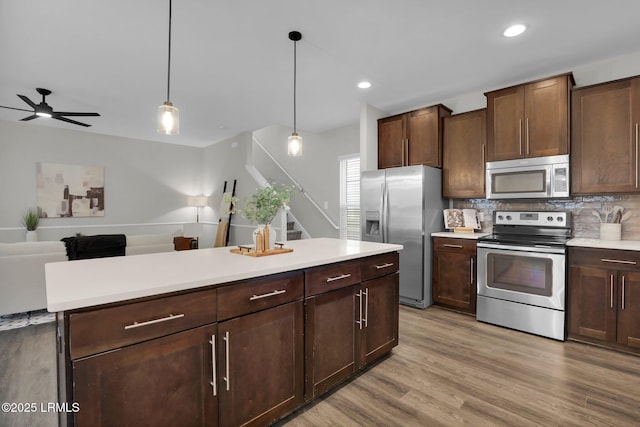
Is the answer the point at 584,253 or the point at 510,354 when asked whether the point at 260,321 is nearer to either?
the point at 510,354

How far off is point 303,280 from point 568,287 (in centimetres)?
263

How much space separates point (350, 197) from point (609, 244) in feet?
11.1

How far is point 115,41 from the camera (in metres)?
2.78

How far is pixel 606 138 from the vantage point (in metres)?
2.90

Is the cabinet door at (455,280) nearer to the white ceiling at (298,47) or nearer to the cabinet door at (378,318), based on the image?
the cabinet door at (378,318)

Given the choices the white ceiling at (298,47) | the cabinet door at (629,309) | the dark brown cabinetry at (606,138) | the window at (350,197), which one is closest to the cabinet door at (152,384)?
the white ceiling at (298,47)

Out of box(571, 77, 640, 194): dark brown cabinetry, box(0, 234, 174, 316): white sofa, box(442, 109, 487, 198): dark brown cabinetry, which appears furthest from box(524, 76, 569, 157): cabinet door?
box(0, 234, 174, 316): white sofa

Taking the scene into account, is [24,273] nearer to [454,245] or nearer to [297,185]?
[297,185]

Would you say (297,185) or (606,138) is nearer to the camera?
(606,138)

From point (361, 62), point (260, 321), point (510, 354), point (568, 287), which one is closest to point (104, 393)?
point (260, 321)

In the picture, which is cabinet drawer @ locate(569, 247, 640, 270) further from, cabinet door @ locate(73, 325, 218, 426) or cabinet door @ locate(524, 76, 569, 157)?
cabinet door @ locate(73, 325, 218, 426)

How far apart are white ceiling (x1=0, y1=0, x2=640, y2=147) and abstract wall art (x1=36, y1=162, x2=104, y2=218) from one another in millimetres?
2087

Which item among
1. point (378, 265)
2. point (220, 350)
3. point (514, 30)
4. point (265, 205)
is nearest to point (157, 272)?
point (220, 350)

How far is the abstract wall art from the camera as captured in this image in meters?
5.94
